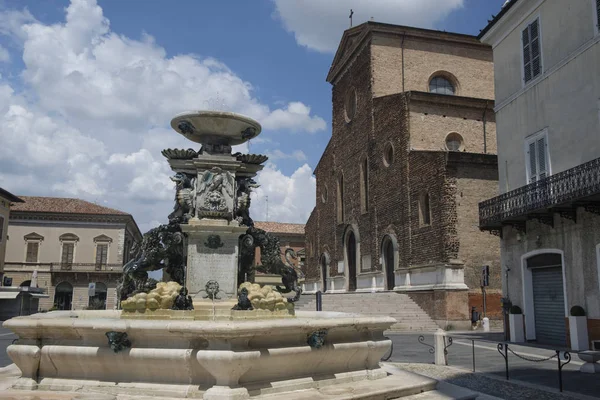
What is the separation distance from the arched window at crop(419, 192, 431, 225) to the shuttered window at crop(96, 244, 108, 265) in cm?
3646

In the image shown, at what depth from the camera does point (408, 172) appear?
3067 cm

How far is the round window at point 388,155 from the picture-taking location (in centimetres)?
3316

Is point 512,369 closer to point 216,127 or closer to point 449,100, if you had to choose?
point 216,127

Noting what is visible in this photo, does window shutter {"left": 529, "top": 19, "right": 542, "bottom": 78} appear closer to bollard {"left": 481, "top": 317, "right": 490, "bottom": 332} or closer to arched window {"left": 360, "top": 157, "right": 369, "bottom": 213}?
bollard {"left": 481, "top": 317, "right": 490, "bottom": 332}

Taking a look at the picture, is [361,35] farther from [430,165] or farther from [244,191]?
[244,191]

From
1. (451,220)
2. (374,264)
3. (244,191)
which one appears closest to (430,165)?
(451,220)

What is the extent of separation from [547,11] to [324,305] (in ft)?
59.8

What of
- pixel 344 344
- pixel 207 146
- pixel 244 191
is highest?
pixel 207 146

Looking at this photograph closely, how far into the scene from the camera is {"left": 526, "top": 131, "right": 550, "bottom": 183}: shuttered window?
1783 centimetres

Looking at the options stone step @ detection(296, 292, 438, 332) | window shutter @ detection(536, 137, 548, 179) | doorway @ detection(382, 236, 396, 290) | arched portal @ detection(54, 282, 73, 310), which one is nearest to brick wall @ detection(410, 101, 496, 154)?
doorway @ detection(382, 236, 396, 290)

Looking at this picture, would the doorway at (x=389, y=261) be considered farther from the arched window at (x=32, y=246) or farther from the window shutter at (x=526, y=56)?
the arched window at (x=32, y=246)

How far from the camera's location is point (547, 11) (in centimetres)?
1794

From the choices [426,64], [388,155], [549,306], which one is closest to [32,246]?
[388,155]

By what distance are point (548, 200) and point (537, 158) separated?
2234 millimetres
